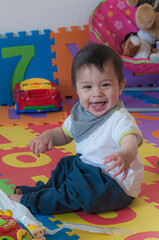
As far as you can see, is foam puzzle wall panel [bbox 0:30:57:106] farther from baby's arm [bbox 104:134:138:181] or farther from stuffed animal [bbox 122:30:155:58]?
baby's arm [bbox 104:134:138:181]

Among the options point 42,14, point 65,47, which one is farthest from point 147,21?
point 42,14

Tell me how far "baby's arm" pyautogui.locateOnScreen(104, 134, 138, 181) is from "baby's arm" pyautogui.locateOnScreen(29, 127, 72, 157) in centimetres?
26

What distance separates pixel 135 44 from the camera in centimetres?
215

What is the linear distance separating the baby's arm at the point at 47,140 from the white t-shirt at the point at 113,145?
0.36 feet

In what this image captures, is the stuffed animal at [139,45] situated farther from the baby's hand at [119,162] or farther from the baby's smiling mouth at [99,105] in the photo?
the baby's hand at [119,162]

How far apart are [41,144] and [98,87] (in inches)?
9.6

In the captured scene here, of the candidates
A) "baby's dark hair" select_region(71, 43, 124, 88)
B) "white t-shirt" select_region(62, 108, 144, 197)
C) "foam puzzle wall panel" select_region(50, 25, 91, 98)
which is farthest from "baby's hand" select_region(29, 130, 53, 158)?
"foam puzzle wall panel" select_region(50, 25, 91, 98)

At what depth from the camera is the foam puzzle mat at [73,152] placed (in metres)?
0.93

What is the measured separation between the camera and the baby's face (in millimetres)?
992

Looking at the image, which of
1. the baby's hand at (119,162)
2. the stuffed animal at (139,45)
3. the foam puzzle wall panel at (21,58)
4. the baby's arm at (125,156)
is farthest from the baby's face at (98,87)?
the foam puzzle wall panel at (21,58)

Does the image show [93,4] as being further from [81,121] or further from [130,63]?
[81,121]

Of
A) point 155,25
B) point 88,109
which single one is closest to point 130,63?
point 155,25

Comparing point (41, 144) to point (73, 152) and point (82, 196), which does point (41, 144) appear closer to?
point (82, 196)

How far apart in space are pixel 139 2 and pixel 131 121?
4.78 ft
